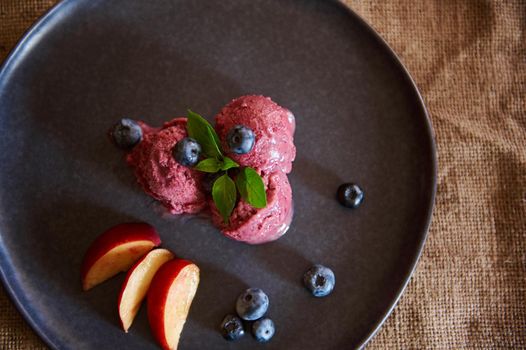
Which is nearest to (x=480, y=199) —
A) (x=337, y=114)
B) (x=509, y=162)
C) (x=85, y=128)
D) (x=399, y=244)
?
(x=509, y=162)

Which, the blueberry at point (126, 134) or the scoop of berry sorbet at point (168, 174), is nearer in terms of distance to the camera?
the scoop of berry sorbet at point (168, 174)

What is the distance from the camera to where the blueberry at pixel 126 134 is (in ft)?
5.70

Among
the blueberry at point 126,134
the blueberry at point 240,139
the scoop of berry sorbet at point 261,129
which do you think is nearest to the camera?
the blueberry at point 240,139

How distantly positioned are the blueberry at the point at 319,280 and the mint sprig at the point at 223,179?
0.34m

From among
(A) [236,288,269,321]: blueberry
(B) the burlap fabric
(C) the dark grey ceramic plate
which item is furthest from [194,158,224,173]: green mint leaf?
(B) the burlap fabric

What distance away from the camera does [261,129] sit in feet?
5.30

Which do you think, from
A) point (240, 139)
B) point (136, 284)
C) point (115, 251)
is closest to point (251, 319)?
point (136, 284)

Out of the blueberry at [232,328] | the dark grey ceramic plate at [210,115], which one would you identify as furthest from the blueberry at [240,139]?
the blueberry at [232,328]

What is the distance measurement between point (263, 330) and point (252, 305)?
9 centimetres

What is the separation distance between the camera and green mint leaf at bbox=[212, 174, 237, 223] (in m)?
1.55

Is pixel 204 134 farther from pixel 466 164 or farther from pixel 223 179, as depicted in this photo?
pixel 466 164

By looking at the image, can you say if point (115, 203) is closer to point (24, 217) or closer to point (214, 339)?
point (24, 217)

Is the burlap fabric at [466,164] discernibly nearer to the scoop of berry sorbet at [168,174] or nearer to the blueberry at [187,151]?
the scoop of berry sorbet at [168,174]

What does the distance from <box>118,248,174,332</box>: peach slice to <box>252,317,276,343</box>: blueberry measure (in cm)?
39
